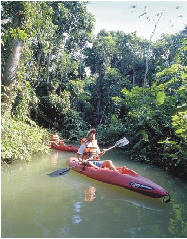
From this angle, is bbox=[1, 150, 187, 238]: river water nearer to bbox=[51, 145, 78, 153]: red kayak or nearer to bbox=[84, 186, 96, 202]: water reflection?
bbox=[84, 186, 96, 202]: water reflection

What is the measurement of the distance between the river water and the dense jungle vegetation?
1.08m

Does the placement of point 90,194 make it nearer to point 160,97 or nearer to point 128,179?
point 128,179

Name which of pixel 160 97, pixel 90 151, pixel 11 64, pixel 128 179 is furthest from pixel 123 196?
pixel 11 64

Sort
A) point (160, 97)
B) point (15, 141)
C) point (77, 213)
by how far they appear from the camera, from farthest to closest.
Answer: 1. point (160, 97)
2. point (15, 141)
3. point (77, 213)

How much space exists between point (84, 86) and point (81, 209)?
50.7 ft

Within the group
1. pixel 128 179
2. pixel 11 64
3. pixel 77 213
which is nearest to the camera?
pixel 77 213

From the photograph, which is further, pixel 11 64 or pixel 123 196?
pixel 11 64

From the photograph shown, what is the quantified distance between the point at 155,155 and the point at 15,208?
639cm

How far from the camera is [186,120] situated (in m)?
6.71

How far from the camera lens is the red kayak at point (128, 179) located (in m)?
5.56

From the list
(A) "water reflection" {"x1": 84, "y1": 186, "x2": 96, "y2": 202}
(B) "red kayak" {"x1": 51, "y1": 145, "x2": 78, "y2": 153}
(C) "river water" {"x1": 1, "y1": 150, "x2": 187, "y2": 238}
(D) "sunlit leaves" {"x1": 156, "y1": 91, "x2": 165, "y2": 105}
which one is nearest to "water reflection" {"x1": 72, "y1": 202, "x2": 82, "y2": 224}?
(C) "river water" {"x1": 1, "y1": 150, "x2": 187, "y2": 238}

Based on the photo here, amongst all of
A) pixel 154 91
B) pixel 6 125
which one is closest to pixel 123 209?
pixel 6 125

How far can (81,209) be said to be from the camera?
15.9 feet

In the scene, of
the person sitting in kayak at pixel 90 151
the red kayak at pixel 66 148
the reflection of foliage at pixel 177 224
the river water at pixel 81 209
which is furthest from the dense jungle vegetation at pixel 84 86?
the reflection of foliage at pixel 177 224
